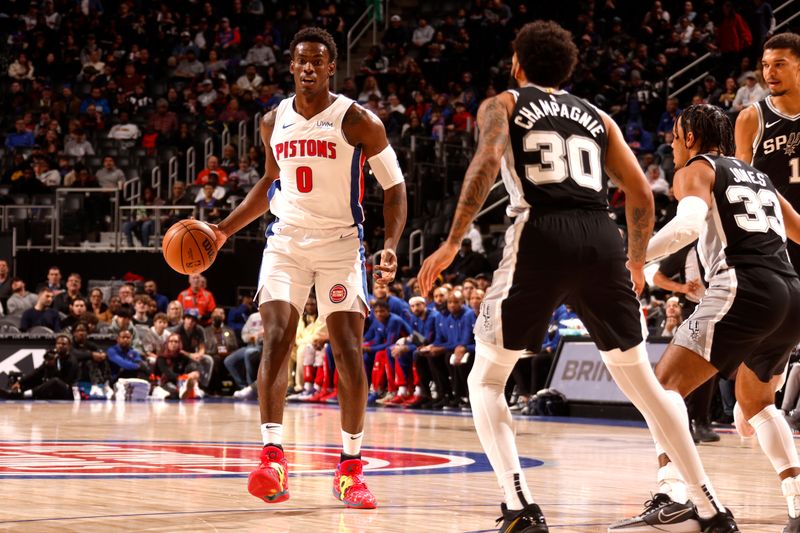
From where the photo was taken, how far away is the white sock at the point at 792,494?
15.4 ft

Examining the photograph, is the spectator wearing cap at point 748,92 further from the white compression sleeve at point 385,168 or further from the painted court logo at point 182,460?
the white compression sleeve at point 385,168

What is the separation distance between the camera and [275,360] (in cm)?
570

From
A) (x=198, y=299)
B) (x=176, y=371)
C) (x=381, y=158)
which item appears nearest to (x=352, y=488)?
(x=381, y=158)

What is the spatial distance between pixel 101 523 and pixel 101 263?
15.5 m

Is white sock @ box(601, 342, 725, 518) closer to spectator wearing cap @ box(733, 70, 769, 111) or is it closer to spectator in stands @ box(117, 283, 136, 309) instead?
spectator wearing cap @ box(733, 70, 769, 111)

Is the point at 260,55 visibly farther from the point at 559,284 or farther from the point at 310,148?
the point at 559,284

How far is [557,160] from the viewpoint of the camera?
442cm

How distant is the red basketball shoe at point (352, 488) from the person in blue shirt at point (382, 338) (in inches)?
399

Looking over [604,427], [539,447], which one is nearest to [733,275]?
[539,447]

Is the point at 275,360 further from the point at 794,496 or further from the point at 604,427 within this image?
the point at 604,427

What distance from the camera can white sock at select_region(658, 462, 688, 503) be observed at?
4.73m

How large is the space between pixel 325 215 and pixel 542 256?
186 cm

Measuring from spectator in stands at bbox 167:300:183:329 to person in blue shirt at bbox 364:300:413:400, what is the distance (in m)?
3.05

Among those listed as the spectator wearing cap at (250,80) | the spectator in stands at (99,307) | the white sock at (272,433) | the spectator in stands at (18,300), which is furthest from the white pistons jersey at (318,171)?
the spectator wearing cap at (250,80)
